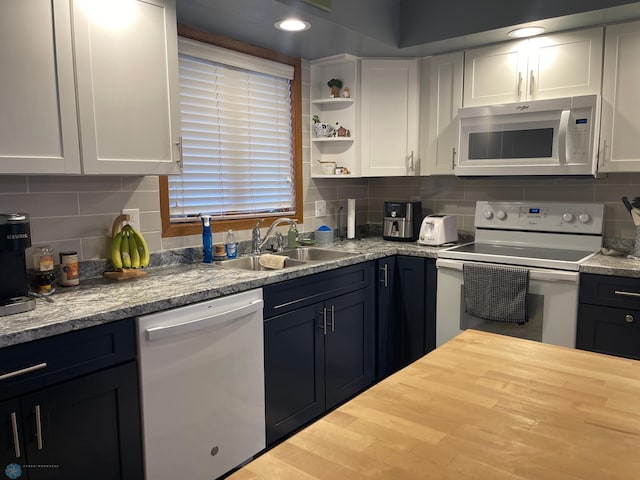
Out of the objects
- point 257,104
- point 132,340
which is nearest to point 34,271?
point 132,340

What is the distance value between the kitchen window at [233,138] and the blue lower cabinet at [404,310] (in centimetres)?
77

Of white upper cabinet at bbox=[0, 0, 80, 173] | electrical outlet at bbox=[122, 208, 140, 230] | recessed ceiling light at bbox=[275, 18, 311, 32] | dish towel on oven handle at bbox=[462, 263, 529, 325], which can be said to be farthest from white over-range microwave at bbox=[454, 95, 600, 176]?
white upper cabinet at bbox=[0, 0, 80, 173]

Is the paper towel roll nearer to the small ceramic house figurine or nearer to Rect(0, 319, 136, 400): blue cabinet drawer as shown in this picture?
the small ceramic house figurine

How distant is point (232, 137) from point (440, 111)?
54.0 inches

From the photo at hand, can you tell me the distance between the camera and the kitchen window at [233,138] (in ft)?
8.57

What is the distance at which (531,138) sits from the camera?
2785mm

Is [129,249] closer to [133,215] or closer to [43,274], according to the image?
[133,215]

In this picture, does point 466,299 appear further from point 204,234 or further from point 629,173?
point 204,234

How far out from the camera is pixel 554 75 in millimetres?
2740

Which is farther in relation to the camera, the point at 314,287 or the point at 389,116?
the point at 389,116

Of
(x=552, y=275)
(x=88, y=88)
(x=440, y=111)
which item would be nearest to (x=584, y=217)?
(x=552, y=275)

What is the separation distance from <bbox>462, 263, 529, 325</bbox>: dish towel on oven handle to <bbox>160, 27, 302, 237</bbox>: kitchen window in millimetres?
1221

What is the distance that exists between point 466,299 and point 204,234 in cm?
151

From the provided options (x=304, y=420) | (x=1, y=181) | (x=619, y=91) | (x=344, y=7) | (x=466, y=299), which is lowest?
(x=304, y=420)
